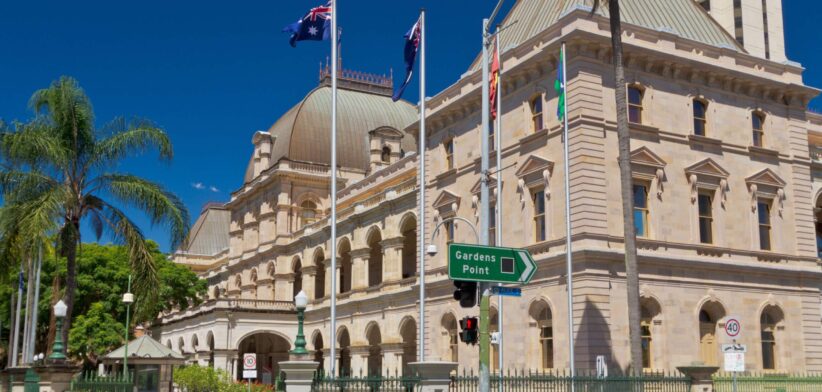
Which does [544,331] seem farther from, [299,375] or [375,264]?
[375,264]

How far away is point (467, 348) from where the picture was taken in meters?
37.5

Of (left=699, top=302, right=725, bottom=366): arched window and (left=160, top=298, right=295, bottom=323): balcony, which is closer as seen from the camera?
(left=699, top=302, right=725, bottom=366): arched window

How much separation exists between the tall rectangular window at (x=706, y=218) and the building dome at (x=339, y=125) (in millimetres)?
35490

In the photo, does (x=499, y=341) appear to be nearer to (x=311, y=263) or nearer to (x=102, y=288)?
(x=311, y=263)

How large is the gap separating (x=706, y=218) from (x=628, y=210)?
30.8ft

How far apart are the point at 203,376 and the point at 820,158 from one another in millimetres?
29897

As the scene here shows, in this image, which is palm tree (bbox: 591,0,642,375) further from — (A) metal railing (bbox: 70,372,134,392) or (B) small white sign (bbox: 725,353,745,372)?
(A) metal railing (bbox: 70,372,134,392)

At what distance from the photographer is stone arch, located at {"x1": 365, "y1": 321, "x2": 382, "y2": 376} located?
49.5 metres

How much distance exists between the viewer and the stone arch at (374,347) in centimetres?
4945

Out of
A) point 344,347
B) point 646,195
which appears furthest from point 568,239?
point 344,347

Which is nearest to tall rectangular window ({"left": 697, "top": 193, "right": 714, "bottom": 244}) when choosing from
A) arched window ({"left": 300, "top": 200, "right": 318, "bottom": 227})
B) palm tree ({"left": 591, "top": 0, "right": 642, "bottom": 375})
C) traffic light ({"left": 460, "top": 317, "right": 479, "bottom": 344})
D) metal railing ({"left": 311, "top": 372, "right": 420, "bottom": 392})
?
palm tree ({"left": 591, "top": 0, "right": 642, "bottom": 375})

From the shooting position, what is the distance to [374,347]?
50.7m

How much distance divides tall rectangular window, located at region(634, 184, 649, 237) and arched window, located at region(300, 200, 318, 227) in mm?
34946

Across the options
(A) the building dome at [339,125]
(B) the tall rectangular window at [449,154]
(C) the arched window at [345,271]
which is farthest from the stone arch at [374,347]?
(A) the building dome at [339,125]
